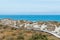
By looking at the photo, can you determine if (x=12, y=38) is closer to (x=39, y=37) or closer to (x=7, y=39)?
(x=7, y=39)

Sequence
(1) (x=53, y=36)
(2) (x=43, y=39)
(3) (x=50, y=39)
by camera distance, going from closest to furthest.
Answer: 1. (2) (x=43, y=39)
2. (3) (x=50, y=39)
3. (1) (x=53, y=36)

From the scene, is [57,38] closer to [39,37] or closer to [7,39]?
[39,37]

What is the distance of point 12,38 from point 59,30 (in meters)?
7.06

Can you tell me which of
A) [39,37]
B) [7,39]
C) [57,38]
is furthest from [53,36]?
[7,39]

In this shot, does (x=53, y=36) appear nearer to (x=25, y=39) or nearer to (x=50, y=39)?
(x=50, y=39)

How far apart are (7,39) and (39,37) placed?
2426mm

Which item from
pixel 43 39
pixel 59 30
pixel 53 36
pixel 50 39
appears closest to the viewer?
pixel 43 39

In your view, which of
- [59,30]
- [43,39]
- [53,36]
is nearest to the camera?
[43,39]

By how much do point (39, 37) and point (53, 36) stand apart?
9.61ft

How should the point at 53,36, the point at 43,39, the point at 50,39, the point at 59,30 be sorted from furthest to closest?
the point at 59,30 < the point at 53,36 < the point at 50,39 < the point at 43,39

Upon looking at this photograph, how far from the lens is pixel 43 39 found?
19359mm

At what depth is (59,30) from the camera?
25.5 meters

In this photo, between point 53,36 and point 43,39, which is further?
point 53,36

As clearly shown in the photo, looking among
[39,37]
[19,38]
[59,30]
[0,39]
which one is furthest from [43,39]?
[59,30]
